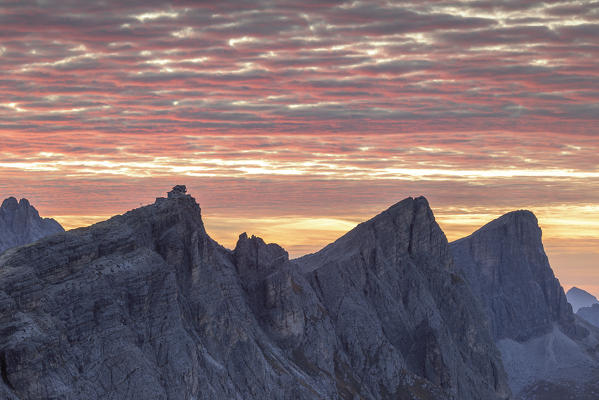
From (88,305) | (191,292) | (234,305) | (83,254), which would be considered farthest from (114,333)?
(234,305)

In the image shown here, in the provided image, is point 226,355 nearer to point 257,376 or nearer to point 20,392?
point 257,376

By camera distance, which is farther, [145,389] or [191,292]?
[191,292]

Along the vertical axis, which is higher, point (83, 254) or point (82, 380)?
point (83, 254)

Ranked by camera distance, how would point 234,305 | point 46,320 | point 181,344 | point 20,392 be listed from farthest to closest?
point 234,305, point 181,344, point 46,320, point 20,392

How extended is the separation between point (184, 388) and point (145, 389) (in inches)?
364

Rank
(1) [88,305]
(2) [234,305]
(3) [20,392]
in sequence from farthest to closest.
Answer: (2) [234,305]
(1) [88,305]
(3) [20,392]

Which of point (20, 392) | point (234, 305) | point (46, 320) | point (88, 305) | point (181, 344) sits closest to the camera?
point (20, 392)

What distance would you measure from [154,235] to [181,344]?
3089 cm

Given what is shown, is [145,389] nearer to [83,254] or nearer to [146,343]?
[146,343]

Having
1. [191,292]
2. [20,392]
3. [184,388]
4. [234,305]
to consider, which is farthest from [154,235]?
[20,392]

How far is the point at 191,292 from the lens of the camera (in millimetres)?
174375

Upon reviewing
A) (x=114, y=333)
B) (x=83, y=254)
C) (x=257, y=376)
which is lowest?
(x=257, y=376)

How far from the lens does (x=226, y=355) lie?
174 meters

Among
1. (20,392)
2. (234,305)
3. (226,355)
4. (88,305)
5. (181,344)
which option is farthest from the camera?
(234,305)
